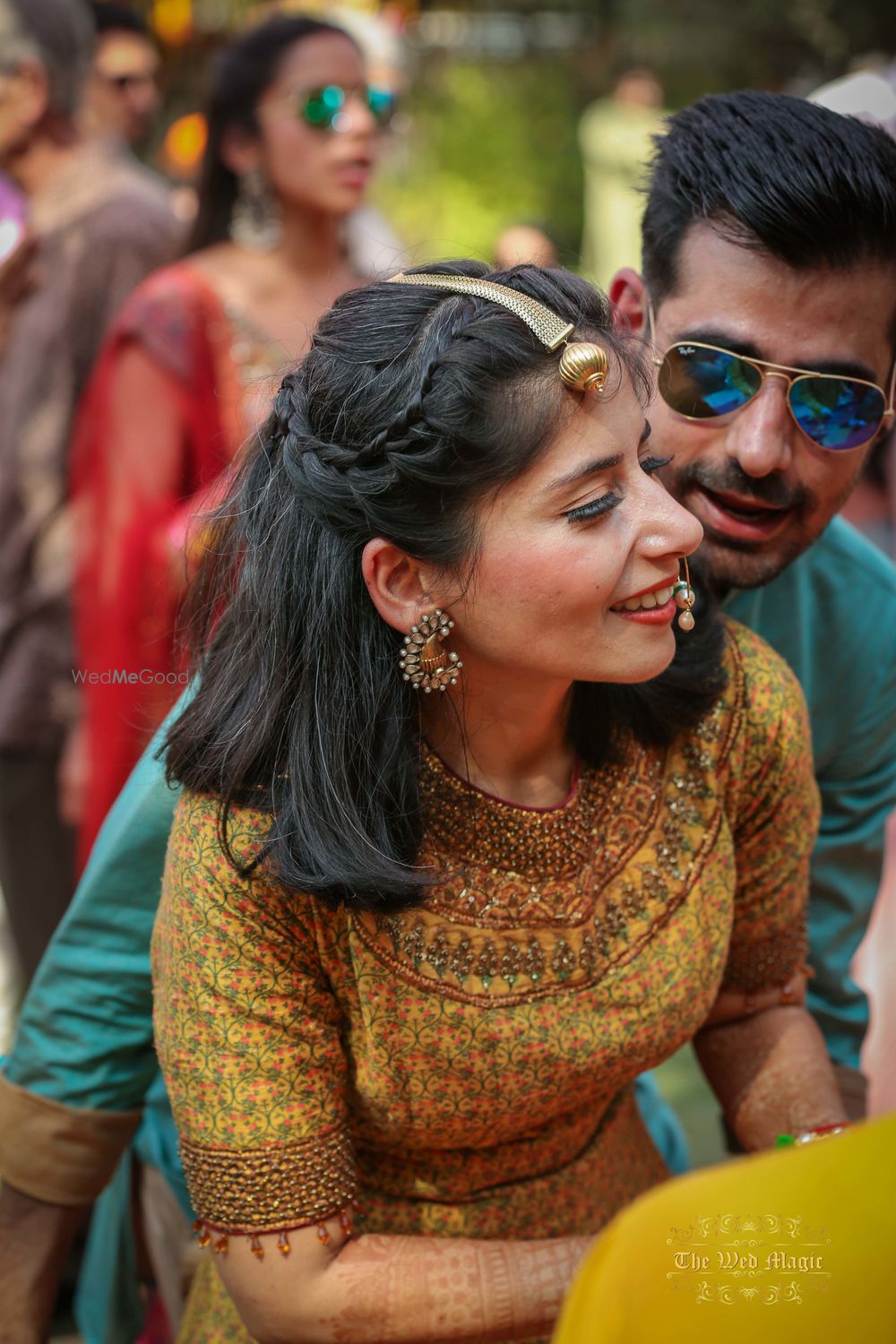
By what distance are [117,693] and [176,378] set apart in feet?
2.18

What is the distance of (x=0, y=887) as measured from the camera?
144 inches

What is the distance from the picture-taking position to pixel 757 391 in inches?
68.9

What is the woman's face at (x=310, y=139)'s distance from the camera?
11.8 ft

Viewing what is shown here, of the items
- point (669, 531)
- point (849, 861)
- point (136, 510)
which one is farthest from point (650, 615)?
point (136, 510)

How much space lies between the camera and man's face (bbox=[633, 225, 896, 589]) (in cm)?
175

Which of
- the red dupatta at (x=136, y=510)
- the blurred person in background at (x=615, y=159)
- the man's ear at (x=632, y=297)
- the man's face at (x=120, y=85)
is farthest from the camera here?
the blurred person in background at (x=615, y=159)

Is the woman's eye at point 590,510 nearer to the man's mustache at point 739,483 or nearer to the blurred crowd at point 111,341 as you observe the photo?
the man's mustache at point 739,483

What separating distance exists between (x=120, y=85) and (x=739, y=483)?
4.70m

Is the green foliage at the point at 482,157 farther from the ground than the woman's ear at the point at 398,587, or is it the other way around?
the green foliage at the point at 482,157

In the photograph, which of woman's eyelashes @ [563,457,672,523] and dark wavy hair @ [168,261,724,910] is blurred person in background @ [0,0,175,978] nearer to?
dark wavy hair @ [168,261,724,910]

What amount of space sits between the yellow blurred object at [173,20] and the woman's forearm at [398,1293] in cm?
1121

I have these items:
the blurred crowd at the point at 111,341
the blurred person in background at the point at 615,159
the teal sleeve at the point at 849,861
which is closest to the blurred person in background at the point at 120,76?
the blurred crowd at the point at 111,341

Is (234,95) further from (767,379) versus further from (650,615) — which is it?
(650,615)

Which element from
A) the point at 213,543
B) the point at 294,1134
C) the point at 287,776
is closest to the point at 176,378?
the point at 213,543
